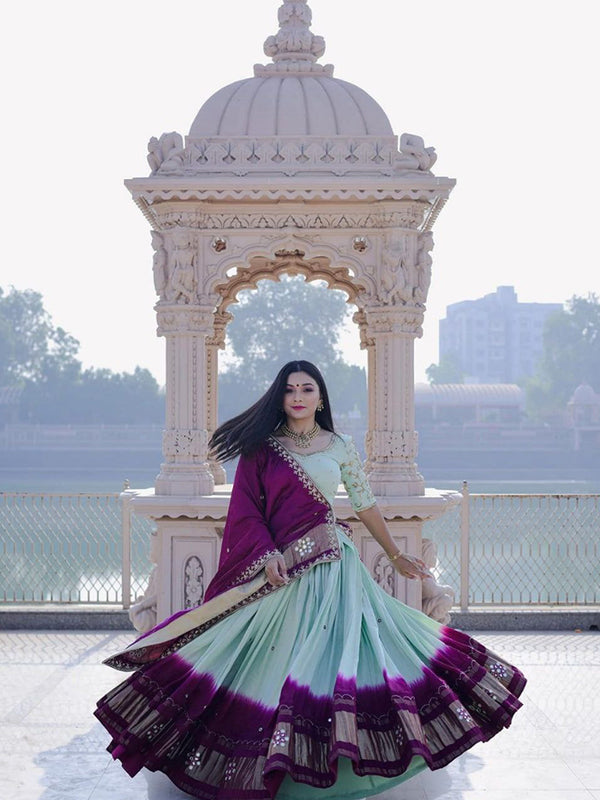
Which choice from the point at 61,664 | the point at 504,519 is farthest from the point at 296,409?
the point at 504,519

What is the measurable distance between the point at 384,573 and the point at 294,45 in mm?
2521

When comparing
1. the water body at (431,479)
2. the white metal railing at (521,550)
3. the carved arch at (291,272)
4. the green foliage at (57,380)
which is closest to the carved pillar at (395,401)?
the carved arch at (291,272)

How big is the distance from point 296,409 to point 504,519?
477 centimetres

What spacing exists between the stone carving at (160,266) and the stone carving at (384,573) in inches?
59.8

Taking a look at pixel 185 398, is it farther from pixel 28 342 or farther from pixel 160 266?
pixel 28 342

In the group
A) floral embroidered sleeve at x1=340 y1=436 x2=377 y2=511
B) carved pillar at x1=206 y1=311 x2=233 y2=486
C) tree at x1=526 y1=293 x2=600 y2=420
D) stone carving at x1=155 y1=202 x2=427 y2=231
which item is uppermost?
tree at x1=526 y1=293 x2=600 y2=420

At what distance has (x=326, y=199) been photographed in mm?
5039

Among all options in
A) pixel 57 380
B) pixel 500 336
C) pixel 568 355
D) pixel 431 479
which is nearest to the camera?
pixel 431 479

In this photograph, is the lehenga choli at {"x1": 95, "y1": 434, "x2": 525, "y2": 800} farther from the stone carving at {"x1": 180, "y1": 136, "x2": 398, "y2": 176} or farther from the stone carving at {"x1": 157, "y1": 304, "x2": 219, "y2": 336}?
the stone carving at {"x1": 180, "y1": 136, "x2": 398, "y2": 176}

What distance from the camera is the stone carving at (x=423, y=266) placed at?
5195 mm

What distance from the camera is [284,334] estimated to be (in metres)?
51.0

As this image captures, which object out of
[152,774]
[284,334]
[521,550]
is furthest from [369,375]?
[284,334]

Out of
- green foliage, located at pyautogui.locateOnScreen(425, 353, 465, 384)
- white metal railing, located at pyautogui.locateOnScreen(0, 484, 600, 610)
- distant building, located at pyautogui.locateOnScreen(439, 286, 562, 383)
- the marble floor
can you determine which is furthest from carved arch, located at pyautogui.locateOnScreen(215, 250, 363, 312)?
distant building, located at pyautogui.locateOnScreen(439, 286, 562, 383)

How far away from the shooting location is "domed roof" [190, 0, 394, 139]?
5246mm
